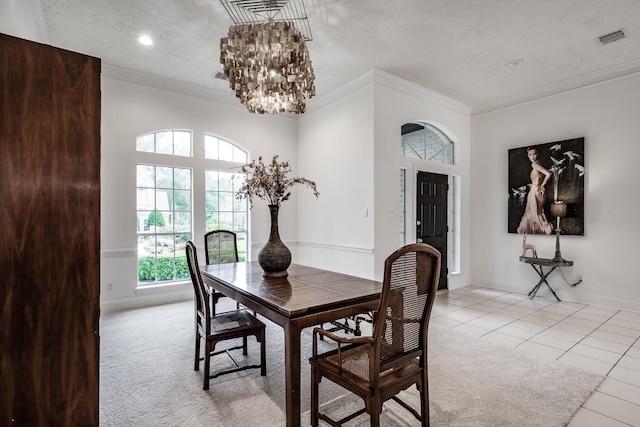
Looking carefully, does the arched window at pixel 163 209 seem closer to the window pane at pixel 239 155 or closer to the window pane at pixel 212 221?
the window pane at pixel 212 221

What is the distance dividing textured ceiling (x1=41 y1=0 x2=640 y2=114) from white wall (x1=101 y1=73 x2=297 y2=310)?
0.36 metres

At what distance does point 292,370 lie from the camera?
1.82 m

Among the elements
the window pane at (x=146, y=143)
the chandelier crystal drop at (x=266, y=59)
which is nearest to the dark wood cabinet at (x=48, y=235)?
the chandelier crystal drop at (x=266, y=59)

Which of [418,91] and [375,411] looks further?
[418,91]

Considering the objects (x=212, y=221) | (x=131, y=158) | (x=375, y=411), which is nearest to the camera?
(x=375, y=411)

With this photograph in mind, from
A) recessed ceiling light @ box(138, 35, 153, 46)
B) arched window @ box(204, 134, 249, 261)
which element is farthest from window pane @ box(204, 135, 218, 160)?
recessed ceiling light @ box(138, 35, 153, 46)

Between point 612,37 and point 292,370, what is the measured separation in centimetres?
467

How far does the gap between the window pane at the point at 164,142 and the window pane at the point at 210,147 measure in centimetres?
50

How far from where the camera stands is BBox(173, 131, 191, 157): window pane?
488 centimetres

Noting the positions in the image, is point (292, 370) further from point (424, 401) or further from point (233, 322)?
point (233, 322)

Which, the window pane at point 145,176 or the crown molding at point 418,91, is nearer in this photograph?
the crown molding at point 418,91

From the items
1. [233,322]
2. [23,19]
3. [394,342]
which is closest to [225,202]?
[233,322]

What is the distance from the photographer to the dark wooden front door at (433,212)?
5.14 metres

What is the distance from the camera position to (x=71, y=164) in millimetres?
1447
